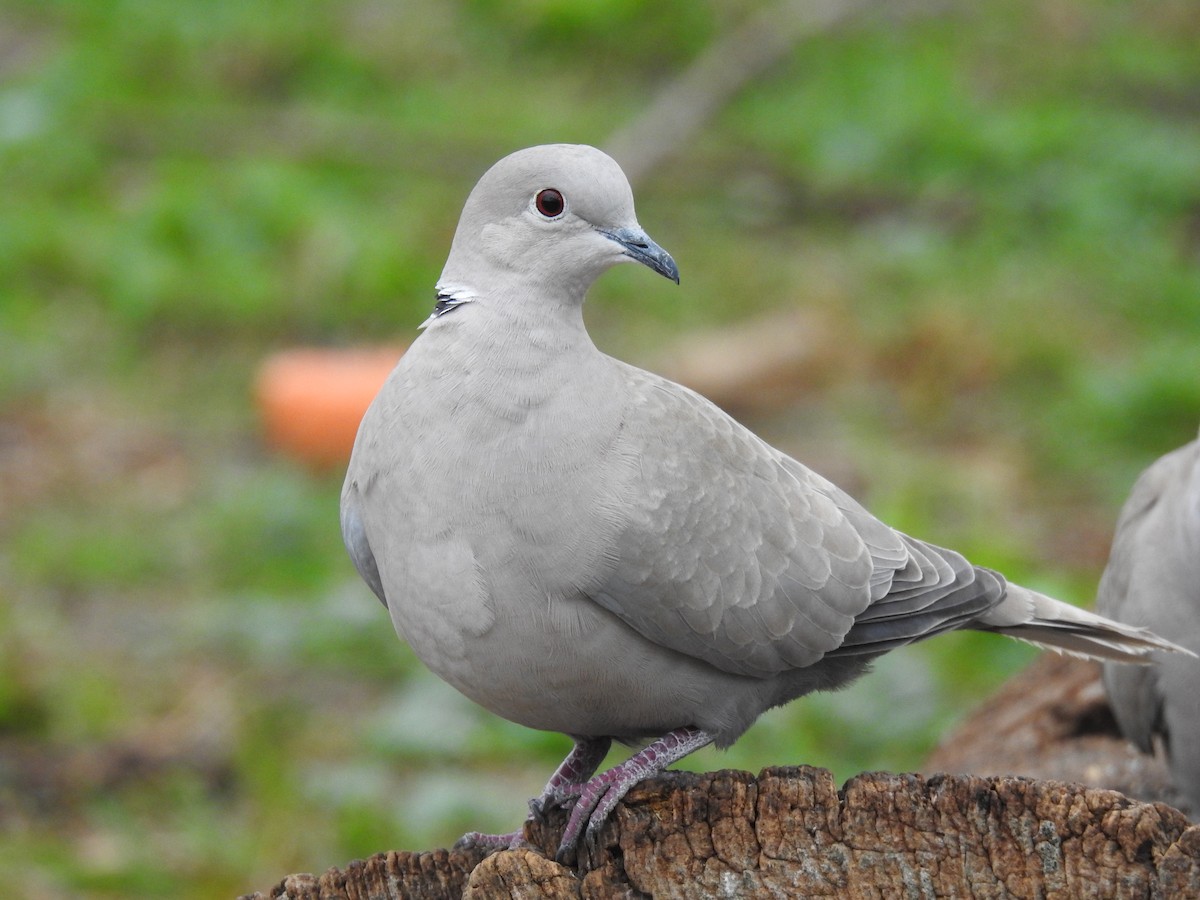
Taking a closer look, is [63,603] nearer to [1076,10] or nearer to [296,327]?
[296,327]

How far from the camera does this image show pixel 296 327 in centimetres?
830

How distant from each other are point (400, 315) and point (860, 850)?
5.71 m

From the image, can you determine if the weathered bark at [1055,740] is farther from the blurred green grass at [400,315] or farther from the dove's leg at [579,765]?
the dove's leg at [579,765]

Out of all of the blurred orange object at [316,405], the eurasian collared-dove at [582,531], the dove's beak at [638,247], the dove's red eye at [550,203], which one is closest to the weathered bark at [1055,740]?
the eurasian collared-dove at [582,531]

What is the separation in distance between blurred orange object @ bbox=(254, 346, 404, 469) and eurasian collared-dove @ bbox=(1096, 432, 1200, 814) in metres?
3.82

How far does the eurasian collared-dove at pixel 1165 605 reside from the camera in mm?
4012

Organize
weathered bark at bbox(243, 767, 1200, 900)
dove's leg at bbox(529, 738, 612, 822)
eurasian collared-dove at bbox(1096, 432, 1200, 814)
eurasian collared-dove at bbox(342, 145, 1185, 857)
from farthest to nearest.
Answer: eurasian collared-dove at bbox(1096, 432, 1200, 814), dove's leg at bbox(529, 738, 612, 822), eurasian collared-dove at bbox(342, 145, 1185, 857), weathered bark at bbox(243, 767, 1200, 900)

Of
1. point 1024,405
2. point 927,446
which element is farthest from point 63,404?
point 1024,405

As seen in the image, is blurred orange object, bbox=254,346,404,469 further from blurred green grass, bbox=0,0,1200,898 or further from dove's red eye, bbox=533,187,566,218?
dove's red eye, bbox=533,187,566,218

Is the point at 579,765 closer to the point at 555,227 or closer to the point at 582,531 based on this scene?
the point at 582,531

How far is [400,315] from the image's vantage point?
8242 mm

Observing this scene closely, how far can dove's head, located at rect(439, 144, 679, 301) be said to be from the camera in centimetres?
327

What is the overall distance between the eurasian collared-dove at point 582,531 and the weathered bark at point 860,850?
0.22 metres

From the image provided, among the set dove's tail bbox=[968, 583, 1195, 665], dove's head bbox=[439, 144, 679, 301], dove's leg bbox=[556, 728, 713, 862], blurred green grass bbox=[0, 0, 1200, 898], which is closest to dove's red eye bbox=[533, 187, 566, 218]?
dove's head bbox=[439, 144, 679, 301]
